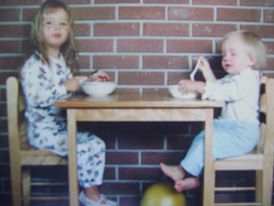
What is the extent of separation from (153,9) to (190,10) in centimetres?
18

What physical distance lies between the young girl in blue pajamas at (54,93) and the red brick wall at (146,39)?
137 mm

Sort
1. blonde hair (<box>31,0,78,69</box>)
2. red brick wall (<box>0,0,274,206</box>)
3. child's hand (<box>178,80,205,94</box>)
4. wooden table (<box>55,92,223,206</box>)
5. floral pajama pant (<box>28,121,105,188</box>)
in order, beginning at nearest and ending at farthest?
1. wooden table (<box>55,92,223,206</box>)
2. child's hand (<box>178,80,205,94</box>)
3. floral pajama pant (<box>28,121,105,188</box>)
4. blonde hair (<box>31,0,78,69</box>)
5. red brick wall (<box>0,0,274,206</box>)

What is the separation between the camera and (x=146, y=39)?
2.04m

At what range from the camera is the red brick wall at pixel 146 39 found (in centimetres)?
203

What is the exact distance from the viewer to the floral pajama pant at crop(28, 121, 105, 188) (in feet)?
5.87

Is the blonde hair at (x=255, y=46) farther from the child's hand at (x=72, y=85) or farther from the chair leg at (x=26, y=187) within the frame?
the chair leg at (x=26, y=187)

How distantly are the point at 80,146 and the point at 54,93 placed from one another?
0.27m

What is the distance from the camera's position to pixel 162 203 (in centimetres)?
172

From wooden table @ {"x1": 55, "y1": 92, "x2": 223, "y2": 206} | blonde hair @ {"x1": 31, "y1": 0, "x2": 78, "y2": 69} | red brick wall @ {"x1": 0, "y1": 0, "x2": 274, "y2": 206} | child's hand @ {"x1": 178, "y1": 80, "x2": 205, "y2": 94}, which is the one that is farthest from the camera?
red brick wall @ {"x1": 0, "y1": 0, "x2": 274, "y2": 206}

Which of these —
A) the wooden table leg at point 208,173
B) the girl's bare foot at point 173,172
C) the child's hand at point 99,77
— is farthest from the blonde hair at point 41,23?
the wooden table leg at point 208,173

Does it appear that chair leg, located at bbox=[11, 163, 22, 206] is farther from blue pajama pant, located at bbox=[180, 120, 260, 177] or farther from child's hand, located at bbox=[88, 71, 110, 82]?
blue pajama pant, located at bbox=[180, 120, 260, 177]

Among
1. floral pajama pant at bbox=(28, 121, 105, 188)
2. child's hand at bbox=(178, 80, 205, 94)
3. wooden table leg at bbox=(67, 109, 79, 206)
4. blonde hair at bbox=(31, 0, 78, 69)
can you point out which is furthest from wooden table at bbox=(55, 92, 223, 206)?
blonde hair at bbox=(31, 0, 78, 69)

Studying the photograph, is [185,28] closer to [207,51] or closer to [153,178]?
[207,51]

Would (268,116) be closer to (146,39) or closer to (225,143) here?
(225,143)
